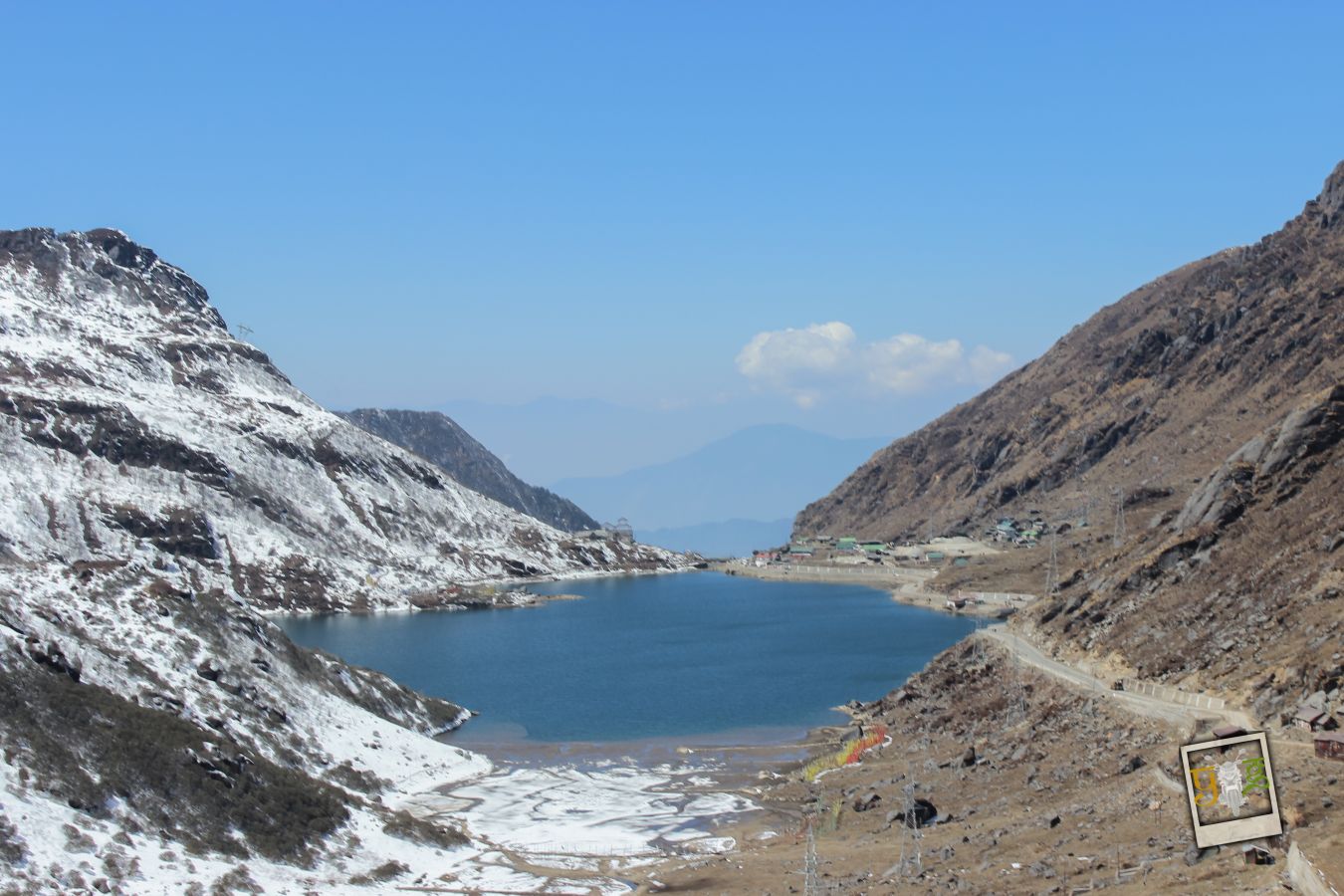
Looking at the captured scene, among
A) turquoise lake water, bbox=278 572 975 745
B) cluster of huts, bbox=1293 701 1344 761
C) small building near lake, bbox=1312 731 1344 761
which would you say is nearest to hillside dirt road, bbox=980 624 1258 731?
cluster of huts, bbox=1293 701 1344 761

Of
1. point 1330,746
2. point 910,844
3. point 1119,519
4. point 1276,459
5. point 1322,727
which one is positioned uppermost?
point 1119,519

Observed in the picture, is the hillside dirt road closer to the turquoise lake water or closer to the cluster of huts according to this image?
the cluster of huts

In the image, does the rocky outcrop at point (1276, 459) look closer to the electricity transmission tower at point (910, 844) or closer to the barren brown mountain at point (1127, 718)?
Result: the barren brown mountain at point (1127, 718)

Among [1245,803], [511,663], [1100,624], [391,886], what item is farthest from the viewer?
[511,663]

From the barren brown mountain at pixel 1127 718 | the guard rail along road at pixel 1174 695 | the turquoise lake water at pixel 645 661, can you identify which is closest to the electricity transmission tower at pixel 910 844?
the barren brown mountain at pixel 1127 718

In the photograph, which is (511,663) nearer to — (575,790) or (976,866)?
(575,790)

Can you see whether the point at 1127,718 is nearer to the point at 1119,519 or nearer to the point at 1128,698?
the point at 1128,698

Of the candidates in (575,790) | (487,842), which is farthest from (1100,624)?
(487,842)

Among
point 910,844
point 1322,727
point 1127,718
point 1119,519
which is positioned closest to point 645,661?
point 1119,519
